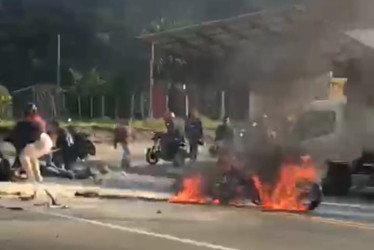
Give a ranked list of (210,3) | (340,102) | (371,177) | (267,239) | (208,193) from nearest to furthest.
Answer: (267,239) → (210,3) → (340,102) → (208,193) → (371,177)

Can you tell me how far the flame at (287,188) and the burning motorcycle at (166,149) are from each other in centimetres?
612

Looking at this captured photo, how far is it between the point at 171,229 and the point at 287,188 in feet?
7.56

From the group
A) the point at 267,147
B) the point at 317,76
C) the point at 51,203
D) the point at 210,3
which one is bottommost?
the point at 51,203

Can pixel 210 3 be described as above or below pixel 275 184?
above

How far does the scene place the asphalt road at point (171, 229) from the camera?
27.4 ft

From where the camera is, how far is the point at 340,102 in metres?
10.9

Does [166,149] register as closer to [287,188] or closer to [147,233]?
[287,188]

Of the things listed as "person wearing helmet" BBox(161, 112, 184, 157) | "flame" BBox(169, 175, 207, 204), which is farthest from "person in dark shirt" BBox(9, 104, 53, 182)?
"person wearing helmet" BBox(161, 112, 184, 157)

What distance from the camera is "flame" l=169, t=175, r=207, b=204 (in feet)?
39.6

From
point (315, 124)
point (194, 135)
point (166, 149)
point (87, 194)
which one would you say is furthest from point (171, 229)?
Result: point (166, 149)

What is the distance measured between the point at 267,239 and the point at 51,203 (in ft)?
13.9

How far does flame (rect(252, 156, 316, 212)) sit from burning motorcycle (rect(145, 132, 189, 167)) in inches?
241

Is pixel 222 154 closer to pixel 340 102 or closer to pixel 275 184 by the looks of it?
pixel 275 184

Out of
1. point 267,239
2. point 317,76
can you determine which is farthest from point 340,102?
point 267,239
